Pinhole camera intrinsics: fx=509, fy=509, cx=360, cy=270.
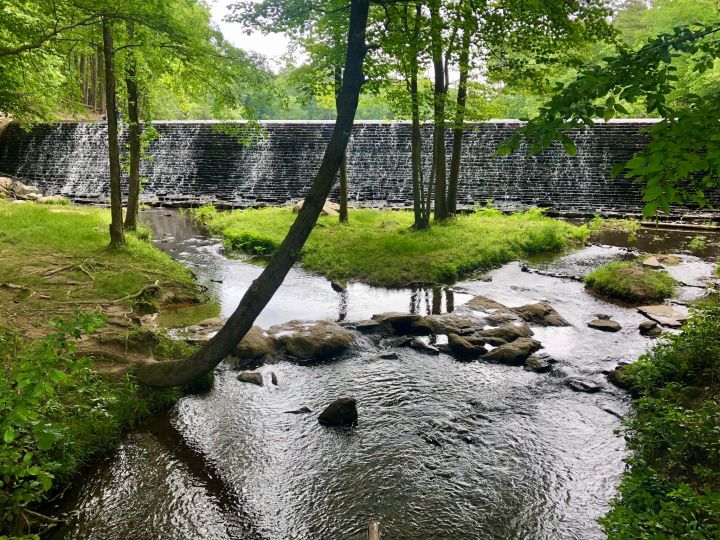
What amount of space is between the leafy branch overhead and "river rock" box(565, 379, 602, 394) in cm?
406

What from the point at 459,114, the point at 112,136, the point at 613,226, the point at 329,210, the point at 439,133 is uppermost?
the point at 459,114

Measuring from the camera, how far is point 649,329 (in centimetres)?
917

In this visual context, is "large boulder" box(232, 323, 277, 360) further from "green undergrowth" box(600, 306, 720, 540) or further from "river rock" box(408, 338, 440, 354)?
"green undergrowth" box(600, 306, 720, 540)

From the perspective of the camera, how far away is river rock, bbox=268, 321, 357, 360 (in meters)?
8.30

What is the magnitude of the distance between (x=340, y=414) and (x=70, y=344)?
316 cm

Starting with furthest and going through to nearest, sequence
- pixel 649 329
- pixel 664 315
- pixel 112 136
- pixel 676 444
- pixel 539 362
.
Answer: pixel 112 136
pixel 664 315
pixel 649 329
pixel 539 362
pixel 676 444

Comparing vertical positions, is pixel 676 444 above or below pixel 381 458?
above

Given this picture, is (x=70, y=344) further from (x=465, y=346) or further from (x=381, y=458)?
(x=465, y=346)

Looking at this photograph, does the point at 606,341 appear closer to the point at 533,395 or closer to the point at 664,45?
the point at 533,395

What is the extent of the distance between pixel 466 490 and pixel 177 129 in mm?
27382

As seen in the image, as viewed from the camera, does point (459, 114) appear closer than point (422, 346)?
No

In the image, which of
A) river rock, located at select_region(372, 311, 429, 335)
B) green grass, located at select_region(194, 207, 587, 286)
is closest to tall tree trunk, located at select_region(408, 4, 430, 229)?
green grass, located at select_region(194, 207, 587, 286)

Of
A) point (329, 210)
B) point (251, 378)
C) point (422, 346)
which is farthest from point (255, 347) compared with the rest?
point (329, 210)

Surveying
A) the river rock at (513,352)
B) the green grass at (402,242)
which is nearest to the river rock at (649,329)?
the river rock at (513,352)
